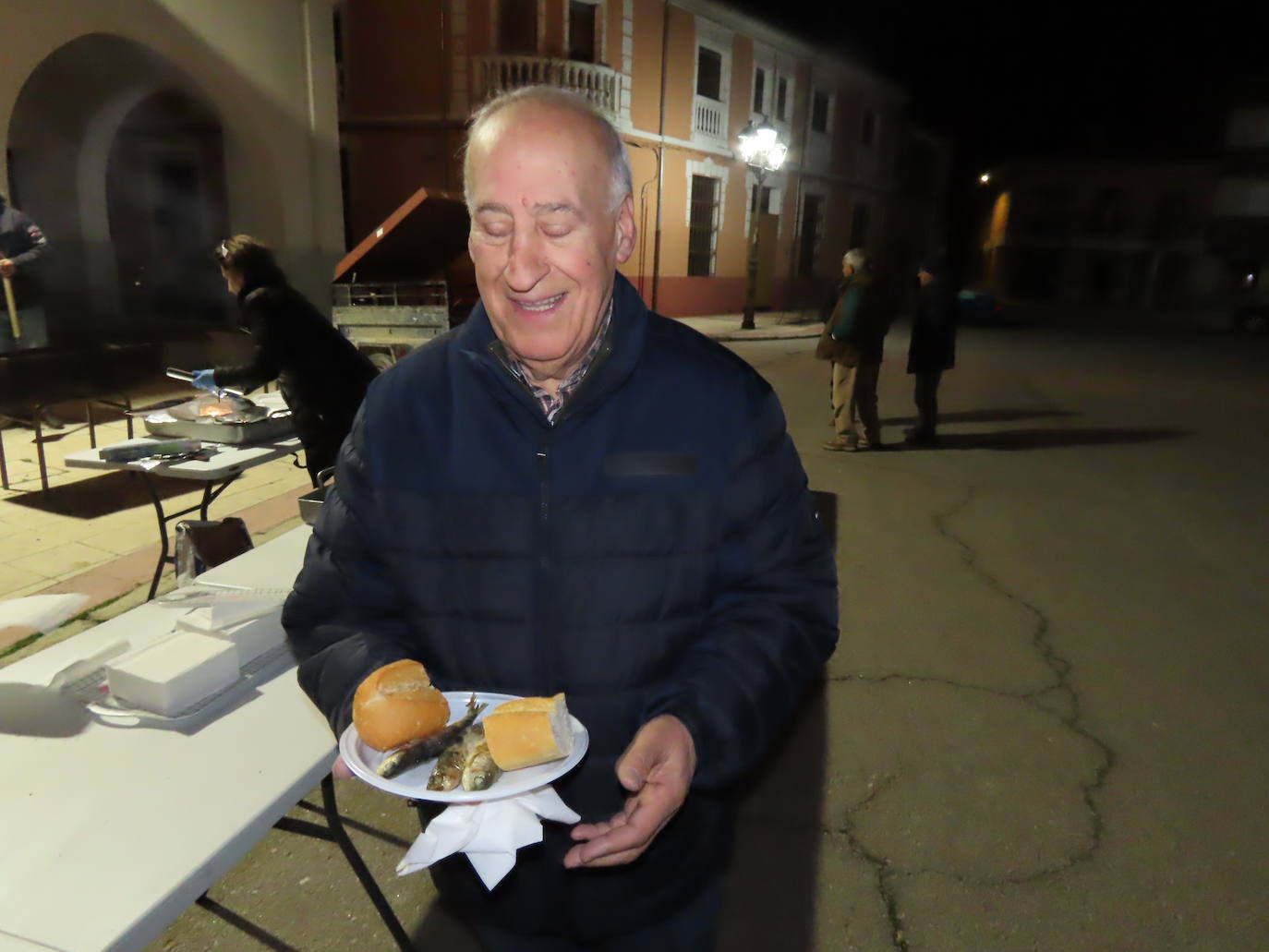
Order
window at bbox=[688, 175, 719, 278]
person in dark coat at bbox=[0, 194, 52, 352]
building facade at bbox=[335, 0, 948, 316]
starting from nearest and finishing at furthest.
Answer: person in dark coat at bbox=[0, 194, 52, 352], building facade at bbox=[335, 0, 948, 316], window at bbox=[688, 175, 719, 278]

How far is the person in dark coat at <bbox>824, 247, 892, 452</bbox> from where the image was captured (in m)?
8.42

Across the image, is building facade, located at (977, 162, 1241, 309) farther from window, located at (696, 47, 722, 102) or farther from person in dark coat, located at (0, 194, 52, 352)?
person in dark coat, located at (0, 194, 52, 352)

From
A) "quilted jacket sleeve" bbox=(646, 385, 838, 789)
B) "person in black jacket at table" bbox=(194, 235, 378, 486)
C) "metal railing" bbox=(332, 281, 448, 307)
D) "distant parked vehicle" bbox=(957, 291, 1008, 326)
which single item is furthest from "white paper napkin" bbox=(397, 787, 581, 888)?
"distant parked vehicle" bbox=(957, 291, 1008, 326)

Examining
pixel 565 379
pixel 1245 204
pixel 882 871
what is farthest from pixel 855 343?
pixel 1245 204

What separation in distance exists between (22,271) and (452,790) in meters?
9.25

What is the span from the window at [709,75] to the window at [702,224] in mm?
2328

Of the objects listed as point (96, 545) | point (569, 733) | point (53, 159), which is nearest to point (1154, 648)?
point (569, 733)

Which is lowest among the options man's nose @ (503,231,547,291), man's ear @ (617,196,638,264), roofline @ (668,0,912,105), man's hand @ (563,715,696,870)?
man's hand @ (563,715,696,870)

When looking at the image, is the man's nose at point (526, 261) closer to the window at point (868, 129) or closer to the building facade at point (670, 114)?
the building facade at point (670, 114)

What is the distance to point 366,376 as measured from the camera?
4.96 meters

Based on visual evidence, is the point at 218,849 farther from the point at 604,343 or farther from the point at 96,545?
the point at 96,545

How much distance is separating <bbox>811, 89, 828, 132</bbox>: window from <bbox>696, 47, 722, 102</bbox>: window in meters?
5.80

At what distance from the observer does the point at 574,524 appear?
4.61ft

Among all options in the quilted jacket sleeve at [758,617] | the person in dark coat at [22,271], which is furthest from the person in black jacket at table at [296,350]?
the person in dark coat at [22,271]
